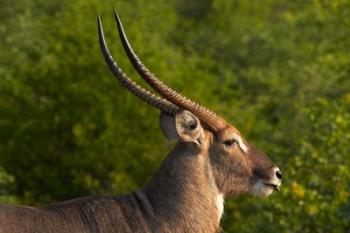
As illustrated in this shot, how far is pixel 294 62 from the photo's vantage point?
30641 millimetres

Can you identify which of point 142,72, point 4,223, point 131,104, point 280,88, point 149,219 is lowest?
point 4,223

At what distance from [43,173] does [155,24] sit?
14.1 metres

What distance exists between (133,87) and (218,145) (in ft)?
2.89

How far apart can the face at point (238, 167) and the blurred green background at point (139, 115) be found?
355cm

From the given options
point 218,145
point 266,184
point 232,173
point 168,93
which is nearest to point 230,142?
point 218,145

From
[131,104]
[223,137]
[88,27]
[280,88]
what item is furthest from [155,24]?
[223,137]

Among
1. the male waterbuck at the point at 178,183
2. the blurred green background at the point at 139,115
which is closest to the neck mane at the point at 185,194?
the male waterbuck at the point at 178,183

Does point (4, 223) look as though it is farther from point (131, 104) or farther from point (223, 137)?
point (131, 104)

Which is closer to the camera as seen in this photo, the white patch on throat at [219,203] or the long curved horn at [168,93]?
the long curved horn at [168,93]

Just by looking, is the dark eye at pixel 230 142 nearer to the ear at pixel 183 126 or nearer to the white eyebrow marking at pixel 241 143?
the white eyebrow marking at pixel 241 143

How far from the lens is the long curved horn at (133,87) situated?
28.1ft

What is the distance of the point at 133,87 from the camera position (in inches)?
344

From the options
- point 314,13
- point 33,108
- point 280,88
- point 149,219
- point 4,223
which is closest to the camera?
point 4,223

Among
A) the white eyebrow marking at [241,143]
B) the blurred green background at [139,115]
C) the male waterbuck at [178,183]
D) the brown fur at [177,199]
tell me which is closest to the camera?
the brown fur at [177,199]
